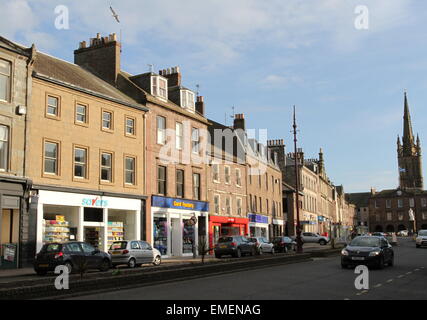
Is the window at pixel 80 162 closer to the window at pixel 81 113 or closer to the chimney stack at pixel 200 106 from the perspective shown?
the window at pixel 81 113

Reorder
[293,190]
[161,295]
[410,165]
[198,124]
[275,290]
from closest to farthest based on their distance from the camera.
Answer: [161,295], [275,290], [198,124], [293,190], [410,165]

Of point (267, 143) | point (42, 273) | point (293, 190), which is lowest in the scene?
point (42, 273)

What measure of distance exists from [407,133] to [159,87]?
6023 inches

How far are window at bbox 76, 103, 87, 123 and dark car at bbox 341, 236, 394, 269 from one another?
664 inches

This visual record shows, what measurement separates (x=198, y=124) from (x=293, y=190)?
29.0m

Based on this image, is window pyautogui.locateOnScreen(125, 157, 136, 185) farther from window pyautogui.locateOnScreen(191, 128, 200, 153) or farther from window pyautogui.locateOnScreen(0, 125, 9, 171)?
window pyautogui.locateOnScreen(0, 125, 9, 171)

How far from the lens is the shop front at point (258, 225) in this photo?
2051 inches

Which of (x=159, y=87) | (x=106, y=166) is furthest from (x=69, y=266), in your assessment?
(x=159, y=87)

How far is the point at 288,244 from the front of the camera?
43.7 metres

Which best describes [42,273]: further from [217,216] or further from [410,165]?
[410,165]

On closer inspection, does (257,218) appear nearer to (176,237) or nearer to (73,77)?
(176,237)

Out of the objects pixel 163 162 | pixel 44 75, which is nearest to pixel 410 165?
pixel 163 162

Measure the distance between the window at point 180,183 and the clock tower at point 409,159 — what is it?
137m

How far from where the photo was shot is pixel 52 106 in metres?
28.4
